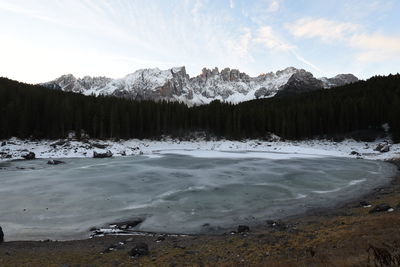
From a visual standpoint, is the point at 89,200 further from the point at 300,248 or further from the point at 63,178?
the point at 300,248

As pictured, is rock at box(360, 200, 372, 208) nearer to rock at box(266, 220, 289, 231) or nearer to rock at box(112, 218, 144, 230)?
rock at box(266, 220, 289, 231)

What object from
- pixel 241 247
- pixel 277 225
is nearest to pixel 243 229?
pixel 277 225

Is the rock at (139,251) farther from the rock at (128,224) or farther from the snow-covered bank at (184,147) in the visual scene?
the snow-covered bank at (184,147)

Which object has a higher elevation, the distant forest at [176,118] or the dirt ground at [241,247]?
the distant forest at [176,118]

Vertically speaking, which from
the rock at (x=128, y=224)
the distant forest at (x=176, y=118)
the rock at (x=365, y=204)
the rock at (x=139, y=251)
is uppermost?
the distant forest at (x=176, y=118)

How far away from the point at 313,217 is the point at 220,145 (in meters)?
57.9

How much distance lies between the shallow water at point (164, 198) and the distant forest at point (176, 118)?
4655cm

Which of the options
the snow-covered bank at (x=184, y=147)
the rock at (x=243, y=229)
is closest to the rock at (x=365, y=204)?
the rock at (x=243, y=229)

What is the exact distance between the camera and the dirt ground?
7.83 meters

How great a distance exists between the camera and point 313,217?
13297 millimetres

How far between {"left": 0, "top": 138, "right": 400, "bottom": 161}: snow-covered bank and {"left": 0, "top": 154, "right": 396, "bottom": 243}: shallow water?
70.6 feet

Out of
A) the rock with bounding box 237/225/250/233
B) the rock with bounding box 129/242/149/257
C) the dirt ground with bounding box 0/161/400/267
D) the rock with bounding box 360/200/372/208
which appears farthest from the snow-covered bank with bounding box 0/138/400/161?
the rock with bounding box 129/242/149/257

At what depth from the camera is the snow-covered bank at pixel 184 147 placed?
4891cm

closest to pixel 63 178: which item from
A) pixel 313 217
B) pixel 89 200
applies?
pixel 89 200
